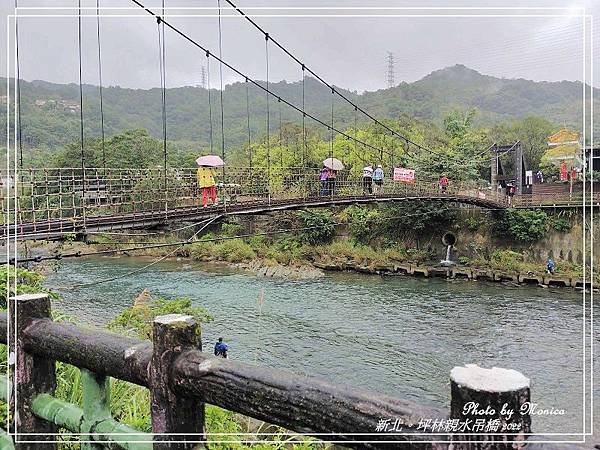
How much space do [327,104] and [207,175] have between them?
38453 millimetres

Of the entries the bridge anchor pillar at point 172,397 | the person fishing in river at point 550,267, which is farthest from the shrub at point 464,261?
the bridge anchor pillar at point 172,397

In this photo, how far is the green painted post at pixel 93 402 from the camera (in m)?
1.25

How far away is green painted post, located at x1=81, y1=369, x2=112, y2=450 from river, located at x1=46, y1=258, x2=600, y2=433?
13.4ft

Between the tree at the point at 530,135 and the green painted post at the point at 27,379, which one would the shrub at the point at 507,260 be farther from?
the green painted post at the point at 27,379

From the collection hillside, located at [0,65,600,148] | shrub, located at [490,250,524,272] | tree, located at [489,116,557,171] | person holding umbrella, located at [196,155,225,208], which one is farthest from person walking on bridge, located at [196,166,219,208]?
hillside, located at [0,65,600,148]

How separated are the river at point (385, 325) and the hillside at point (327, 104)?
20.0m

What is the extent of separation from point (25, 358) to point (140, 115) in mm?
40679

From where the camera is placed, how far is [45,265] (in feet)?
47.2

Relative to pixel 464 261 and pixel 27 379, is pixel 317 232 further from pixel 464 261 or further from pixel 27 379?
pixel 27 379

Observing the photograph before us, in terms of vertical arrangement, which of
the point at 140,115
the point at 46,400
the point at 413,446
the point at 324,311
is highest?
the point at 140,115

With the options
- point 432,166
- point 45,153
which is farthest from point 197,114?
point 432,166

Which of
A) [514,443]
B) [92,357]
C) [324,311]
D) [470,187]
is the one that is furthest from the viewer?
[470,187]

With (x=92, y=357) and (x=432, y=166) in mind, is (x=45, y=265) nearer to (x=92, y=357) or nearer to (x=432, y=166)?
(x=432, y=166)

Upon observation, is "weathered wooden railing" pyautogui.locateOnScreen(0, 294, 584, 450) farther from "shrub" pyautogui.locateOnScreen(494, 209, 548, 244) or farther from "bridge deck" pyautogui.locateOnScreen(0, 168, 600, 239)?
"shrub" pyautogui.locateOnScreen(494, 209, 548, 244)
